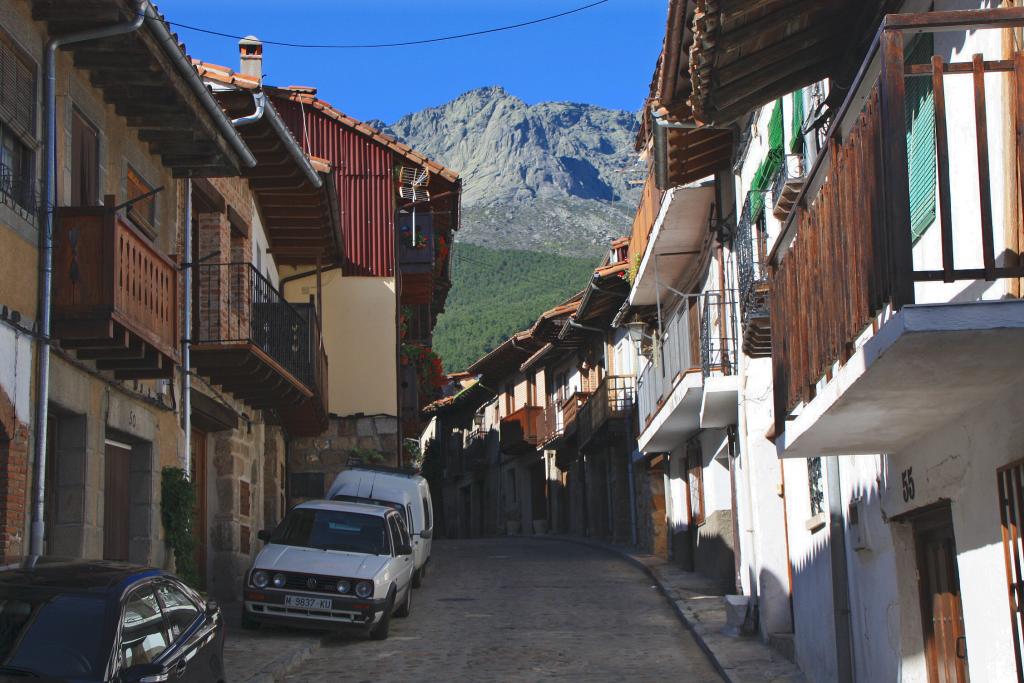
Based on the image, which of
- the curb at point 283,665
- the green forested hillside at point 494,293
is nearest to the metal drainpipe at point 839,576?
the curb at point 283,665

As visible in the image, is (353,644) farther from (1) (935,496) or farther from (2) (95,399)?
(1) (935,496)

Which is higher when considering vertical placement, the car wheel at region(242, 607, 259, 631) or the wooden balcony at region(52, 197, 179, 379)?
the wooden balcony at region(52, 197, 179, 379)

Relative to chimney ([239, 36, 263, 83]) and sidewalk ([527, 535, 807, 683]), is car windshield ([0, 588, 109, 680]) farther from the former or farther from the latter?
chimney ([239, 36, 263, 83])

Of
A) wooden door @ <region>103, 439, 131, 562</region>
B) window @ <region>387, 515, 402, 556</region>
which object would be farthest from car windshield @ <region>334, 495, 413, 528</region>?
wooden door @ <region>103, 439, 131, 562</region>

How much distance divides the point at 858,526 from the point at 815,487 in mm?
2488

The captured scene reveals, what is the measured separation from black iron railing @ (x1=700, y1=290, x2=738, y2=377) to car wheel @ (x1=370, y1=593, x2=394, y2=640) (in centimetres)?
517

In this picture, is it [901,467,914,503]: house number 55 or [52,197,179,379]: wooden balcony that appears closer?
[901,467,914,503]: house number 55

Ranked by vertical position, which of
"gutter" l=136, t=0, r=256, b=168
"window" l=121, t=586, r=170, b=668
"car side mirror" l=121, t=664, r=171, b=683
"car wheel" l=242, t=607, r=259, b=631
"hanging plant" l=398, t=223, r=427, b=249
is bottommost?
"car wheel" l=242, t=607, r=259, b=631

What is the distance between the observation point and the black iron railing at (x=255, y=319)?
16.7 meters

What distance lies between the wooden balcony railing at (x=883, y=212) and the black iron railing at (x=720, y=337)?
8079mm

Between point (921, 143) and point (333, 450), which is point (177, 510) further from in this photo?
point (333, 450)

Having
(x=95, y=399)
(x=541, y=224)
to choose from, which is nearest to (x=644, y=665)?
(x=95, y=399)

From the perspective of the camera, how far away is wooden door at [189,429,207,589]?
1806 centimetres

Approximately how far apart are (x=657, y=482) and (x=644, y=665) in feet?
47.8
